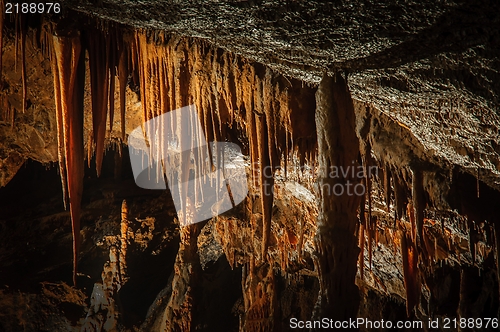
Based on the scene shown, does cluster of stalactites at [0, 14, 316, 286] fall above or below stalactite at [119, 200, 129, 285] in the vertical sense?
above

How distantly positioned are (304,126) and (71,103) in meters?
2.28

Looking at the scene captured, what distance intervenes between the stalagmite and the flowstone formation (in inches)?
0.5

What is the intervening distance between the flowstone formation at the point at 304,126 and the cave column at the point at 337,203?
11 millimetres

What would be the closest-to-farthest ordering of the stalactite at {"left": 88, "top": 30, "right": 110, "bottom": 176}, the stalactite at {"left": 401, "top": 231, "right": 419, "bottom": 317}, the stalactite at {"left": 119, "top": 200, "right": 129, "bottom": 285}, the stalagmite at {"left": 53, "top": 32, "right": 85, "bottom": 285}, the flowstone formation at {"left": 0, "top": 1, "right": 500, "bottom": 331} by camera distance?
the flowstone formation at {"left": 0, "top": 1, "right": 500, "bottom": 331} → the stalagmite at {"left": 53, "top": 32, "right": 85, "bottom": 285} → the stalactite at {"left": 88, "top": 30, "right": 110, "bottom": 176} → the stalactite at {"left": 401, "top": 231, "right": 419, "bottom": 317} → the stalactite at {"left": 119, "top": 200, "right": 129, "bottom": 285}

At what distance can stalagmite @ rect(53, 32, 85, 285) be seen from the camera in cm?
378

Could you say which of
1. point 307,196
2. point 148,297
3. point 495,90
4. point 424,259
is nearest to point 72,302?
point 148,297

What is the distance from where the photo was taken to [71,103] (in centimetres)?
392

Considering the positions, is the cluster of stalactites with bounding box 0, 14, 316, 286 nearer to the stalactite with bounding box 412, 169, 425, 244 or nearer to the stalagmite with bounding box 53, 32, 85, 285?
the stalagmite with bounding box 53, 32, 85, 285

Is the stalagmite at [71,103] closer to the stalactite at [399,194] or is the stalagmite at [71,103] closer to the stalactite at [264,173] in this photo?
the stalactite at [264,173]

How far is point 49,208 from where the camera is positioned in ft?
31.4

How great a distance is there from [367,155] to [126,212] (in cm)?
640

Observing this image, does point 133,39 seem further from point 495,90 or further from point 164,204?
point 164,204

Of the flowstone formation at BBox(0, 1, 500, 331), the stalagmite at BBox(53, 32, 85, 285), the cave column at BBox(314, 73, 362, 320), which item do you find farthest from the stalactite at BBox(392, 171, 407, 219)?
the stalagmite at BBox(53, 32, 85, 285)

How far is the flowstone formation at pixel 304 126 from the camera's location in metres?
2.91
